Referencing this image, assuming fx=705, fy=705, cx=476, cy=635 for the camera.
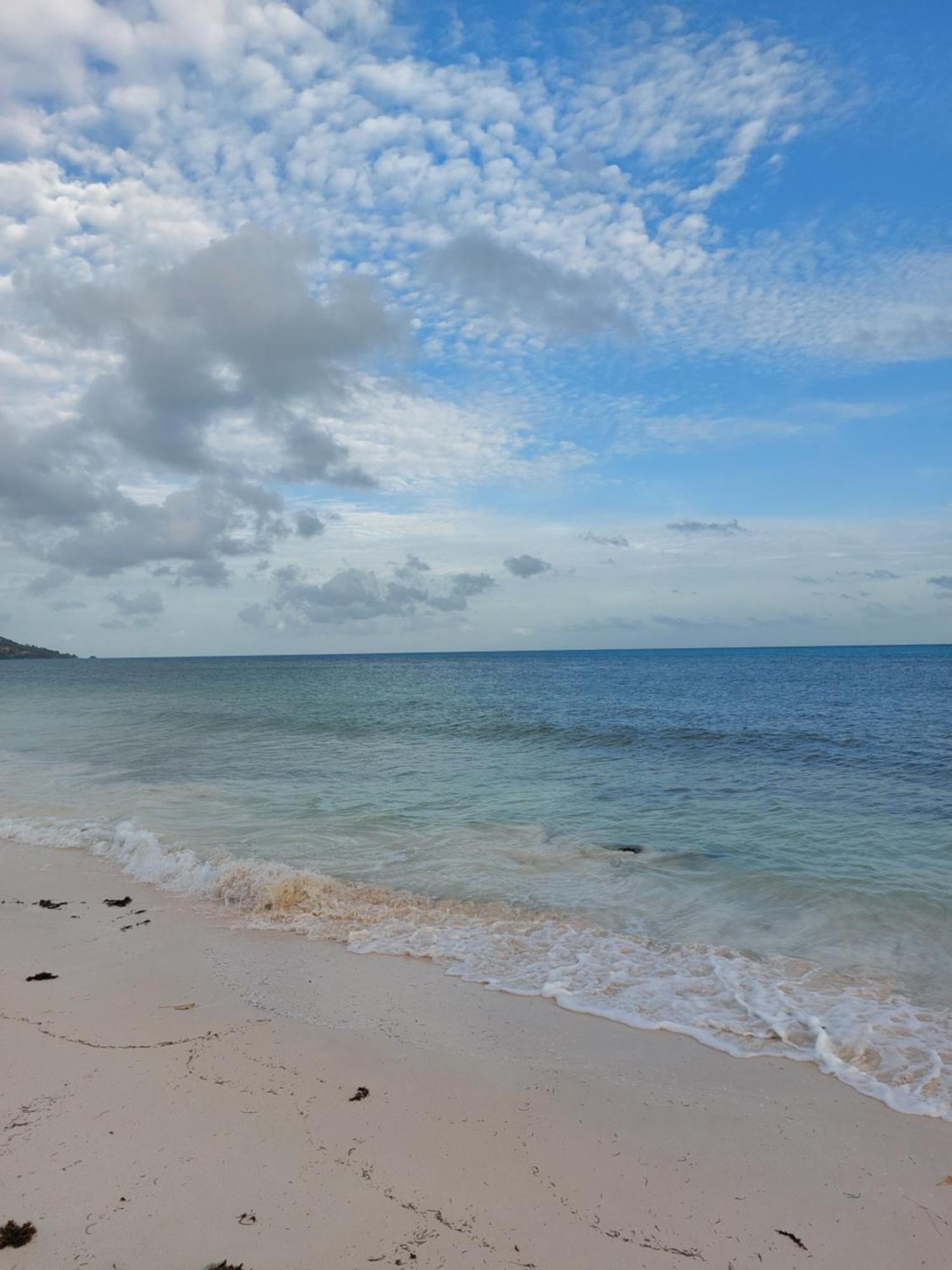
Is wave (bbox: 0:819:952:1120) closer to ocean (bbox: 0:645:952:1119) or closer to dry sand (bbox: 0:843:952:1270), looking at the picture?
ocean (bbox: 0:645:952:1119)

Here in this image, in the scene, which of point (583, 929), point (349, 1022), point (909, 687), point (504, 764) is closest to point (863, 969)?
point (583, 929)

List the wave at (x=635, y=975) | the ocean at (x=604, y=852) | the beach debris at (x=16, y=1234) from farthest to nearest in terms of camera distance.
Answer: the ocean at (x=604, y=852)
the wave at (x=635, y=975)
the beach debris at (x=16, y=1234)

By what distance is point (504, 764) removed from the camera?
69.2ft

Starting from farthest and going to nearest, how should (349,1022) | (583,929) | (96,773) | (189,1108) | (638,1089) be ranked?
(96,773), (583,929), (349,1022), (638,1089), (189,1108)

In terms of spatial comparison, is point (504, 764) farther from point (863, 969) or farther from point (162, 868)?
point (863, 969)

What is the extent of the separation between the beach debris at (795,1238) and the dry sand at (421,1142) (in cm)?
3

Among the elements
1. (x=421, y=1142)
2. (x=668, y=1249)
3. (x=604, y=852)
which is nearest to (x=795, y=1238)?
(x=668, y=1249)

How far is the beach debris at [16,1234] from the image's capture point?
369cm

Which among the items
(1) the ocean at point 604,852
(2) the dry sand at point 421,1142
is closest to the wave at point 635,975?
(1) the ocean at point 604,852

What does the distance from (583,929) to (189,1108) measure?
5.06m

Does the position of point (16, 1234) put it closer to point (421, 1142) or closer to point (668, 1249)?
point (421, 1142)

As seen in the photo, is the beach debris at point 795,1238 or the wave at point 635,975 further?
the wave at point 635,975

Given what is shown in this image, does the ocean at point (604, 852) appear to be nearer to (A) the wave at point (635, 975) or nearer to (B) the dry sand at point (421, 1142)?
(A) the wave at point (635, 975)

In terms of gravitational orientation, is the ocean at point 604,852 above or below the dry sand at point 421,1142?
below
